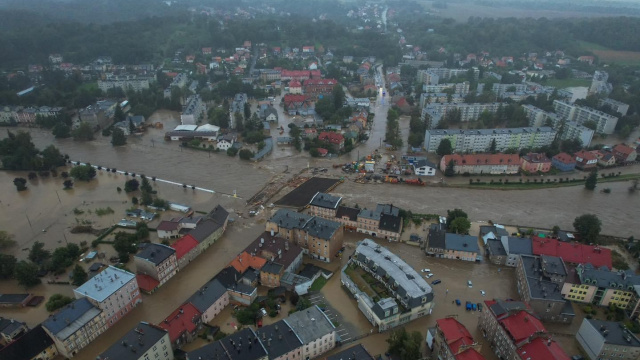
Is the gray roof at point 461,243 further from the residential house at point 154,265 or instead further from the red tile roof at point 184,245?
the residential house at point 154,265

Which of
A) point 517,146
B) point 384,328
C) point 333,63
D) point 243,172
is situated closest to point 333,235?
point 384,328

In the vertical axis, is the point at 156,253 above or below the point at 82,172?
above

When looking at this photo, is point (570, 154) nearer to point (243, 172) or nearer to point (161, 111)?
point (243, 172)

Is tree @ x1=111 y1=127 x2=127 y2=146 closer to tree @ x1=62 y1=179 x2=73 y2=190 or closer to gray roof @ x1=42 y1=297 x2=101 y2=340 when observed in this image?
tree @ x1=62 y1=179 x2=73 y2=190

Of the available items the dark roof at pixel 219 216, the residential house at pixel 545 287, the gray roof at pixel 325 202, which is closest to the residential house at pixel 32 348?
the dark roof at pixel 219 216

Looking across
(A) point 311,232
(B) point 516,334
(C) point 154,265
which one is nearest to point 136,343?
(C) point 154,265

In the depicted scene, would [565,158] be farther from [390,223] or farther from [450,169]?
[390,223]
